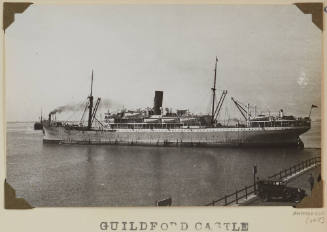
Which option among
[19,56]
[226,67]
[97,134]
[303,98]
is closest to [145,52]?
[226,67]

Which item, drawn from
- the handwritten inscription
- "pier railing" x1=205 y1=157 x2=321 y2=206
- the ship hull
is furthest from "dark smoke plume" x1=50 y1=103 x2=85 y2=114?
the handwritten inscription

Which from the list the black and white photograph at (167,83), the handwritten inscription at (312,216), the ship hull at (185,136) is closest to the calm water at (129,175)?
the black and white photograph at (167,83)

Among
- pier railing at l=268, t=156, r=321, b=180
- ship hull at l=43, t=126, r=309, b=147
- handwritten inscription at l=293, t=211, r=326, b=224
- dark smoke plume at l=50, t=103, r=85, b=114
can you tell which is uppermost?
dark smoke plume at l=50, t=103, r=85, b=114

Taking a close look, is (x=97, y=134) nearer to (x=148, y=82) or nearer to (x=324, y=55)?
(x=148, y=82)

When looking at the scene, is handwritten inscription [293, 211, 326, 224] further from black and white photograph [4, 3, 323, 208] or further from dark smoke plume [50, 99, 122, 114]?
dark smoke plume [50, 99, 122, 114]

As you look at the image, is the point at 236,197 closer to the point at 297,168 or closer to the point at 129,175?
the point at 297,168

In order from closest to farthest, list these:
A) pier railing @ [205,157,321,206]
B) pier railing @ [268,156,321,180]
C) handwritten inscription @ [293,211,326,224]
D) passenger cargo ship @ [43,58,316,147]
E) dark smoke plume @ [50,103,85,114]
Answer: handwritten inscription @ [293,211,326,224] → pier railing @ [205,157,321,206] → pier railing @ [268,156,321,180] → dark smoke plume @ [50,103,85,114] → passenger cargo ship @ [43,58,316,147]

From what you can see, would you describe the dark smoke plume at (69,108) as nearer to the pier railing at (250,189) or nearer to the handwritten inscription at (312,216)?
the pier railing at (250,189)

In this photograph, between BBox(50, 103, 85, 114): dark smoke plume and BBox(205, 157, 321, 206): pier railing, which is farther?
BBox(50, 103, 85, 114): dark smoke plume
